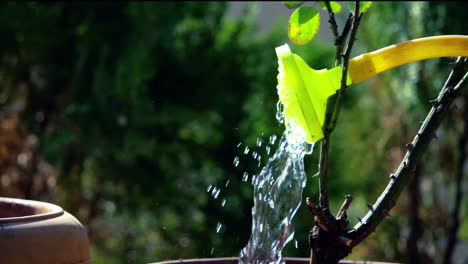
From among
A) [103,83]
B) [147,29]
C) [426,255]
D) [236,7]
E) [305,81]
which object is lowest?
[426,255]

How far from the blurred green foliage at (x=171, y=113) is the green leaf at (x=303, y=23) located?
2.24 metres

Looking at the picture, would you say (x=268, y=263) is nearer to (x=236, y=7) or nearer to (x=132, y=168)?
(x=132, y=168)

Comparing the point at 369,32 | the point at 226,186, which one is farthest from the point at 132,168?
the point at 369,32

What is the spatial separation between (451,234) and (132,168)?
4.83 feet

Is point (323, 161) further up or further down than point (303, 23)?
further down

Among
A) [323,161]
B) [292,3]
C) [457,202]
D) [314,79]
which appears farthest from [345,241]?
[457,202]

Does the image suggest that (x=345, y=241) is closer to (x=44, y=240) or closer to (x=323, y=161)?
(x=323, y=161)

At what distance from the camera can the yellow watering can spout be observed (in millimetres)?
1186

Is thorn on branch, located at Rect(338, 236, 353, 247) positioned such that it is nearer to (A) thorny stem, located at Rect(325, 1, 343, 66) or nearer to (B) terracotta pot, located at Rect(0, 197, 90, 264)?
(A) thorny stem, located at Rect(325, 1, 343, 66)

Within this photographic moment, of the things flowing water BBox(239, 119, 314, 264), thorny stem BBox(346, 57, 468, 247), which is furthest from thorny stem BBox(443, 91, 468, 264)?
thorny stem BBox(346, 57, 468, 247)

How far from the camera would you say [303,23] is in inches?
48.8

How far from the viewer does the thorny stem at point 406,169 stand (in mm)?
1223

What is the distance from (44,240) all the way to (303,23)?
0.46 meters

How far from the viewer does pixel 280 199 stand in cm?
152
